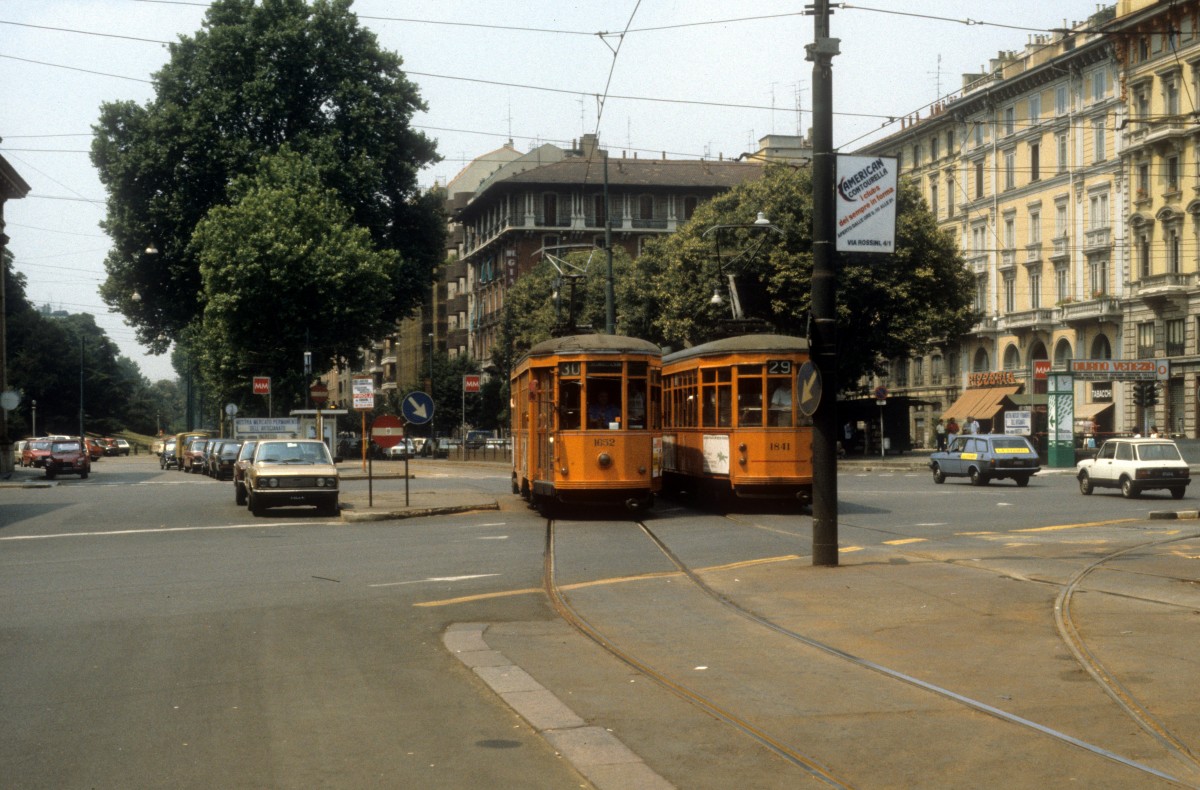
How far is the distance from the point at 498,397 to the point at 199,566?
7495cm

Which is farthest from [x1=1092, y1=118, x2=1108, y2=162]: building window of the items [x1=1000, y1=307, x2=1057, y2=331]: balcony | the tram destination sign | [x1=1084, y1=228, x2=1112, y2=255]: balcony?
the tram destination sign

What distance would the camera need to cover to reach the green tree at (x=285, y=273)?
158ft

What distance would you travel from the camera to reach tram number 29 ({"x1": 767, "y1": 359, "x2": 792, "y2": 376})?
2416cm

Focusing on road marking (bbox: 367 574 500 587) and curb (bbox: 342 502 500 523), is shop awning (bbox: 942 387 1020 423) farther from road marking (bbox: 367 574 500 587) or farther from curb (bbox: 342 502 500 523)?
road marking (bbox: 367 574 500 587)

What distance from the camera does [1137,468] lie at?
31.2 metres

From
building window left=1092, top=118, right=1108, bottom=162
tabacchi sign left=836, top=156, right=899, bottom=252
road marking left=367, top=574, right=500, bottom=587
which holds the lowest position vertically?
road marking left=367, top=574, right=500, bottom=587

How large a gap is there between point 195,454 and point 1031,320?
135 feet

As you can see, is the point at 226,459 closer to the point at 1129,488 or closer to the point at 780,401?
the point at 780,401

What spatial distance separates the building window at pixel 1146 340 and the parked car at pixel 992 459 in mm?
25872

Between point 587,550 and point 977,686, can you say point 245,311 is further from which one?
point 977,686

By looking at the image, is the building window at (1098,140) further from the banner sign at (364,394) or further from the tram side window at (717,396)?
the tram side window at (717,396)

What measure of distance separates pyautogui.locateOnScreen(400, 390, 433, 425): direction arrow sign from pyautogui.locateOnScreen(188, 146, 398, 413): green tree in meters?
23.1

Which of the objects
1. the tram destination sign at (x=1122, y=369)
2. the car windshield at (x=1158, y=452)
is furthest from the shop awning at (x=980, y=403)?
the car windshield at (x=1158, y=452)

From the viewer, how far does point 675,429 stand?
92.8ft
